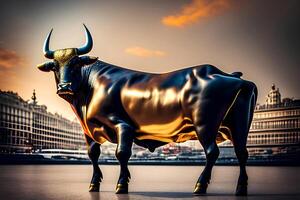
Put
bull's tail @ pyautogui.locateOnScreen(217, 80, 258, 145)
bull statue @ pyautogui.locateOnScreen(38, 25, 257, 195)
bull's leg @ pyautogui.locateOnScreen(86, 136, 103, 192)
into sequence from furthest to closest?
bull's leg @ pyautogui.locateOnScreen(86, 136, 103, 192)
bull's tail @ pyautogui.locateOnScreen(217, 80, 258, 145)
bull statue @ pyautogui.locateOnScreen(38, 25, 257, 195)

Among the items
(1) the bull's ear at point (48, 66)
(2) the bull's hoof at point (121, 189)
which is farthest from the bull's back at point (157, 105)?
(1) the bull's ear at point (48, 66)

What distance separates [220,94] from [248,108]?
0.57m

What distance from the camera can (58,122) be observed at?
61.3 meters

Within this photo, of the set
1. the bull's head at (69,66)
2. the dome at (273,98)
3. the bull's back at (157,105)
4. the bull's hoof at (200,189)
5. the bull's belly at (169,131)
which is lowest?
the bull's hoof at (200,189)

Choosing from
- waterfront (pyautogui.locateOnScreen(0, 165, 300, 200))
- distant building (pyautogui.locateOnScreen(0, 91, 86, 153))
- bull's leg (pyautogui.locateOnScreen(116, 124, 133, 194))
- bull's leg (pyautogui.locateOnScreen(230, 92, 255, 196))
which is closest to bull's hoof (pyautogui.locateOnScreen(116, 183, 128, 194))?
bull's leg (pyautogui.locateOnScreen(116, 124, 133, 194))

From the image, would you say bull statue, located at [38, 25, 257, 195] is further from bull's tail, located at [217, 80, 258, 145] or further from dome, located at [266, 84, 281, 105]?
dome, located at [266, 84, 281, 105]

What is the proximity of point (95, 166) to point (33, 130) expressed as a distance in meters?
52.6

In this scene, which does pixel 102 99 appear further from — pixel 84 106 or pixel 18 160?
pixel 18 160

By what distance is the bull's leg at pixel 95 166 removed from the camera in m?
8.90

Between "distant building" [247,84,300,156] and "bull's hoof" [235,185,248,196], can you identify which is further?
"distant building" [247,84,300,156]

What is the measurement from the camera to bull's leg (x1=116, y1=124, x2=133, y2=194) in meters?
8.14

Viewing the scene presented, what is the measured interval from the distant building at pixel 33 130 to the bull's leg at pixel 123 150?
147ft

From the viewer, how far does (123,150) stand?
320 inches

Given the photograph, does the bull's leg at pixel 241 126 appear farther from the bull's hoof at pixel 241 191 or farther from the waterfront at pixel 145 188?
the waterfront at pixel 145 188
